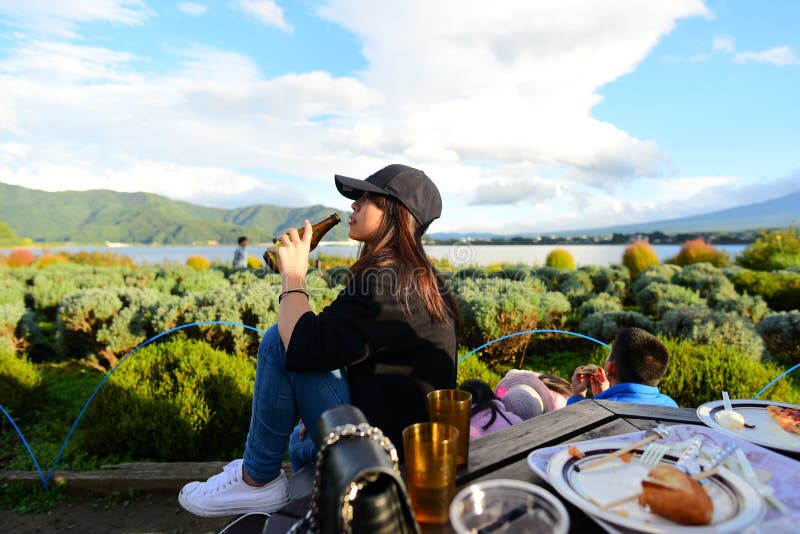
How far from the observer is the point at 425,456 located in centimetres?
98

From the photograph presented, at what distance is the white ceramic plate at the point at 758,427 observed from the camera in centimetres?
130

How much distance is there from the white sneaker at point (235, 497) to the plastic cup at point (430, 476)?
122 centimetres

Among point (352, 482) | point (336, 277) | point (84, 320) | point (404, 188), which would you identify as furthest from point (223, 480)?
point (336, 277)

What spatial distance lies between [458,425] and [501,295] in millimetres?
4715

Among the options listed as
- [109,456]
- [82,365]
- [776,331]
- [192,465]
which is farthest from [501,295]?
[82,365]

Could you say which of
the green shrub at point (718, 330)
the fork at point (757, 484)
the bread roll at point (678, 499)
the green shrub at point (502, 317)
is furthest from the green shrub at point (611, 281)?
the bread roll at point (678, 499)

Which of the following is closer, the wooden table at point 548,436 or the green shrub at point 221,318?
the wooden table at point 548,436

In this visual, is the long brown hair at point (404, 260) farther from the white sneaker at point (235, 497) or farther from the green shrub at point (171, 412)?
the green shrub at point (171, 412)

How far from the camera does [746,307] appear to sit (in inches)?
238

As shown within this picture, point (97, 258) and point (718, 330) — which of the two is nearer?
A: point (718, 330)

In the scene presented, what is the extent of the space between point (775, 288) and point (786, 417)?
7.85 m

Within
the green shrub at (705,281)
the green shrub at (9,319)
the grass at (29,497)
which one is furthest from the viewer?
the green shrub at (705,281)

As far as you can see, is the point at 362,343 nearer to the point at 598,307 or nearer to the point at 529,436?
the point at 529,436

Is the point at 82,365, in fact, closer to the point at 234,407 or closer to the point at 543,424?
the point at 234,407
